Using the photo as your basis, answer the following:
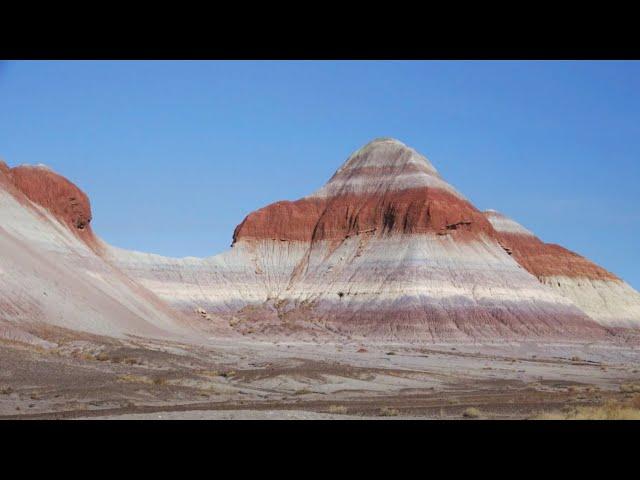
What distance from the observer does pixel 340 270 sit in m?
96.8

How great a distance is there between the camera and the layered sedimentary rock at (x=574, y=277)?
397ft

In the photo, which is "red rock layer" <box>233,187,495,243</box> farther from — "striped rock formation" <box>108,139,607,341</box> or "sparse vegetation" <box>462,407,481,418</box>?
"sparse vegetation" <box>462,407,481,418</box>

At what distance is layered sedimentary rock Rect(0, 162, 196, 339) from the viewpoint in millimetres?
43844

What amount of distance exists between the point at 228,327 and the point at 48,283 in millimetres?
35920

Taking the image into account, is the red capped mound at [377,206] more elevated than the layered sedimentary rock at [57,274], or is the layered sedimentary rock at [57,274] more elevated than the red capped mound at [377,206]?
the red capped mound at [377,206]

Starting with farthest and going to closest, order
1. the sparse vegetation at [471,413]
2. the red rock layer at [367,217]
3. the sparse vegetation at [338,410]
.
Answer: the red rock layer at [367,217]
the sparse vegetation at [338,410]
the sparse vegetation at [471,413]

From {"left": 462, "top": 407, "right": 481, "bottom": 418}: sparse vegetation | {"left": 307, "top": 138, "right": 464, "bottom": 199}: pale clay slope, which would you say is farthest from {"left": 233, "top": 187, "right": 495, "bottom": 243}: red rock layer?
{"left": 462, "top": 407, "right": 481, "bottom": 418}: sparse vegetation

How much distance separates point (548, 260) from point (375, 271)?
45.1 metres

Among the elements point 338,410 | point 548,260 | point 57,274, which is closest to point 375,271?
point 548,260

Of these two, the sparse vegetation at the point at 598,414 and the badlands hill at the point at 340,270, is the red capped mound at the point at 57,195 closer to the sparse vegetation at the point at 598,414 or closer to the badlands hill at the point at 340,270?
the badlands hill at the point at 340,270

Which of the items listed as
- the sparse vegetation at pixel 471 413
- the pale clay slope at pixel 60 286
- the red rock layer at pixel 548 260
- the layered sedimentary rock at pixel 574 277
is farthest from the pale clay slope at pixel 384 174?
the sparse vegetation at pixel 471 413

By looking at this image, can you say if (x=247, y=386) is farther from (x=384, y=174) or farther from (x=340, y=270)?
(x=384, y=174)

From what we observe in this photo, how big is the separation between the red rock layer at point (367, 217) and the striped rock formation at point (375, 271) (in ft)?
0.58
